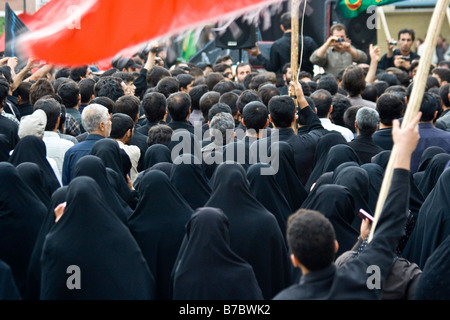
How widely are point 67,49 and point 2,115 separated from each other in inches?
42.8

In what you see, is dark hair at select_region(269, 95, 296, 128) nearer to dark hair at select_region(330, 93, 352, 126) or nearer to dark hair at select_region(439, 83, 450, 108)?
dark hair at select_region(330, 93, 352, 126)


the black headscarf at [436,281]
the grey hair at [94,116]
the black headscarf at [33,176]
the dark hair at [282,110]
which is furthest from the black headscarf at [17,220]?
the black headscarf at [436,281]

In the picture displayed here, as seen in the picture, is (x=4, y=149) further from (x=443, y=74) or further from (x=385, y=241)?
(x=443, y=74)

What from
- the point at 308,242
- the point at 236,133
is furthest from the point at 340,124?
the point at 308,242

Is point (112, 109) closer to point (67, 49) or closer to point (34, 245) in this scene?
point (67, 49)

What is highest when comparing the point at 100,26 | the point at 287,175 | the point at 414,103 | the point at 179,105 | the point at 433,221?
the point at 100,26

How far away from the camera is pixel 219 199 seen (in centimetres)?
467

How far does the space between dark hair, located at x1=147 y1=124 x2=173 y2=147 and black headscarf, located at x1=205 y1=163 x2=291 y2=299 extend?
1.96m

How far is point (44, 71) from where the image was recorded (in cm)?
716

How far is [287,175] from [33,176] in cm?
192

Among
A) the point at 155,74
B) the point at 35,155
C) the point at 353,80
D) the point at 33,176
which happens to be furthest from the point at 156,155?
the point at 155,74

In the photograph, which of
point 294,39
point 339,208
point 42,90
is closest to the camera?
point 339,208

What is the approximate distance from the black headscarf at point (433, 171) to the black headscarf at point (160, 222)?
6.70 feet

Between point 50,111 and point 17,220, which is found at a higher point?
point 50,111
